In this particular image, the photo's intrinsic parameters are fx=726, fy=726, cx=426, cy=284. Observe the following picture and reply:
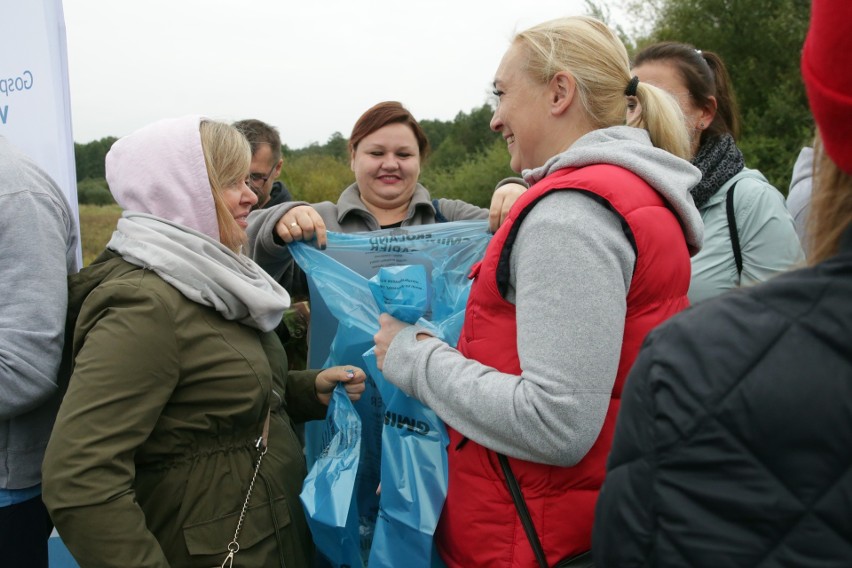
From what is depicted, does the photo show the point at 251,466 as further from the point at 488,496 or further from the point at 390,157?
the point at 390,157

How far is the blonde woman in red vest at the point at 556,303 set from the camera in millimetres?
1329

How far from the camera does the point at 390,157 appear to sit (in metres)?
3.03

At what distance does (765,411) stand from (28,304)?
1.64m

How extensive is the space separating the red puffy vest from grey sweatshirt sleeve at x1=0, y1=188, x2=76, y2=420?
1013 mm

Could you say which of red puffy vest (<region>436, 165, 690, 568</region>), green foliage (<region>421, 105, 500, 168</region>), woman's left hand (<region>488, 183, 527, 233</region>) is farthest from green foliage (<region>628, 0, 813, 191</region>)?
red puffy vest (<region>436, 165, 690, 568</region>)

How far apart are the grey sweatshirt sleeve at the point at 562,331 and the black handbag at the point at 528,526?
0.07 meters

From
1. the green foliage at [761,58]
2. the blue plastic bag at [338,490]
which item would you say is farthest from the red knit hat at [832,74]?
the green foliage at [761,58]

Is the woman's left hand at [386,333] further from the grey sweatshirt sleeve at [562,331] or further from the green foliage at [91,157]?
the green foliage at [91,157]

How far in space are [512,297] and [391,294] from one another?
1.10ft

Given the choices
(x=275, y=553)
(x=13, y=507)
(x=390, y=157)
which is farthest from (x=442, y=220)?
(x=13, y=507)

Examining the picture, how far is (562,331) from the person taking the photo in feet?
4.31

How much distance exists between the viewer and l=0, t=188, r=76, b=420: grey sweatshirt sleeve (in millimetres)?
1698

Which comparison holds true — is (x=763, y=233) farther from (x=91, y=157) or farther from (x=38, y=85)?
(x=91, y=157)

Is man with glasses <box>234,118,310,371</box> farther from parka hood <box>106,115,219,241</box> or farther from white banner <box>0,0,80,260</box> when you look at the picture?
parka hood <box>106,115,219,241</box>
